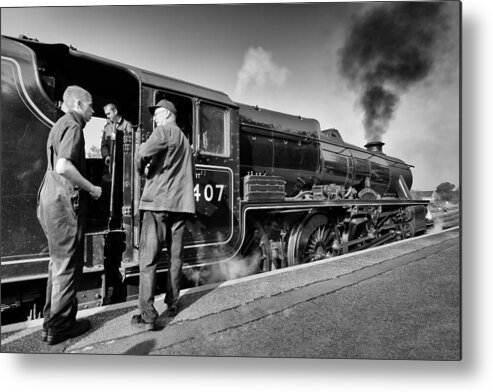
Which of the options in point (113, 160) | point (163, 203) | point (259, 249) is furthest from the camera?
point (259, 249)

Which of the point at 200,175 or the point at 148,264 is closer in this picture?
the point at 148,264

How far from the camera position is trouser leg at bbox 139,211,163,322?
2.17 metres

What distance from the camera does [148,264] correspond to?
2.18 metres

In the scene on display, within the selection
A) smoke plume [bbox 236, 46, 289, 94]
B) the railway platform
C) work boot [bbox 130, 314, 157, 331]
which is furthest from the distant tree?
work boot [bbox 130, 314, 157, 331]

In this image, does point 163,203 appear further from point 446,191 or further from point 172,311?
point 446,191

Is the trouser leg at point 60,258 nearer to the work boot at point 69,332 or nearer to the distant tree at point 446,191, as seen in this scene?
the work boot at point 69,332

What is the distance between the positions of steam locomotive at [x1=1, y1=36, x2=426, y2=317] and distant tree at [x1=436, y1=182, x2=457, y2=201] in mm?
1360

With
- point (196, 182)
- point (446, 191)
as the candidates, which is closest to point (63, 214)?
Answer: point (196, 182)

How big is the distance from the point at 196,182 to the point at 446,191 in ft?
7.22

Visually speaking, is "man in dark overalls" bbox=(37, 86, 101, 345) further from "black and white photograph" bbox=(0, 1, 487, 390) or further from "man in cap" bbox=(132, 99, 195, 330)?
"man in cap" bbox=(132, 99, 195, 330)

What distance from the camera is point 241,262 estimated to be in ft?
10.7

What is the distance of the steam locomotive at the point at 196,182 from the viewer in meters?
2.09

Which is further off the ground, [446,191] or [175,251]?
[446,191]

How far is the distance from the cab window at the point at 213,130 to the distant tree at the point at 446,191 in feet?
6.45
